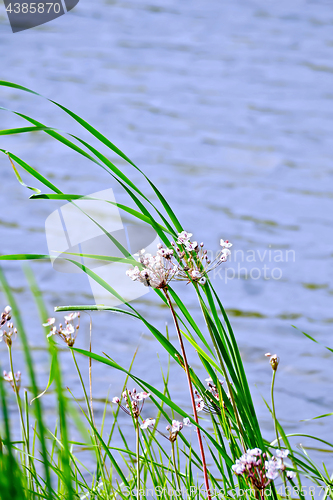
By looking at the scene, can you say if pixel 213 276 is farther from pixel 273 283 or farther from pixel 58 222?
pixel 58 222

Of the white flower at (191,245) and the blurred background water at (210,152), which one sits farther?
the blurred background water at (210,152)

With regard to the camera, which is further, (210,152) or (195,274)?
(210,152)

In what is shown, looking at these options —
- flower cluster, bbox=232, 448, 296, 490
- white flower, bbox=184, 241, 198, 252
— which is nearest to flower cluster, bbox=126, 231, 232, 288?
white flower, bbox=184, 241, 198, 252

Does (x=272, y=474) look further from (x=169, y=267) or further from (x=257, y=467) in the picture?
(x=169, y=267)

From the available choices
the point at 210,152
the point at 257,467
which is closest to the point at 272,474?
the point at 257,467

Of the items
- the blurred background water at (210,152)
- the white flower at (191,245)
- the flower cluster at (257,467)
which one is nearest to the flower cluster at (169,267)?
the white flower at (191,245)

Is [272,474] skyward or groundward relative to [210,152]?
skyward

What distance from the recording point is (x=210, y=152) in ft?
5.83

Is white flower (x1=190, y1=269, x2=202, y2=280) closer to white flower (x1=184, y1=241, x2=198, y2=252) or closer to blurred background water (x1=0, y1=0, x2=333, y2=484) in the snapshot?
white flower (x1=184, y1=241, x2=198, y2=252)

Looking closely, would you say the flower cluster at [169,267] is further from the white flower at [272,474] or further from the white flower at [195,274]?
the white flower at [272,474]

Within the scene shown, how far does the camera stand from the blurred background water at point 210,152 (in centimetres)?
104

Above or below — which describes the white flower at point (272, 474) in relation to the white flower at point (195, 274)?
below

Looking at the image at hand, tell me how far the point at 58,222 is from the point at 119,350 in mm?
657

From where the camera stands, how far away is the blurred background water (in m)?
1.04
